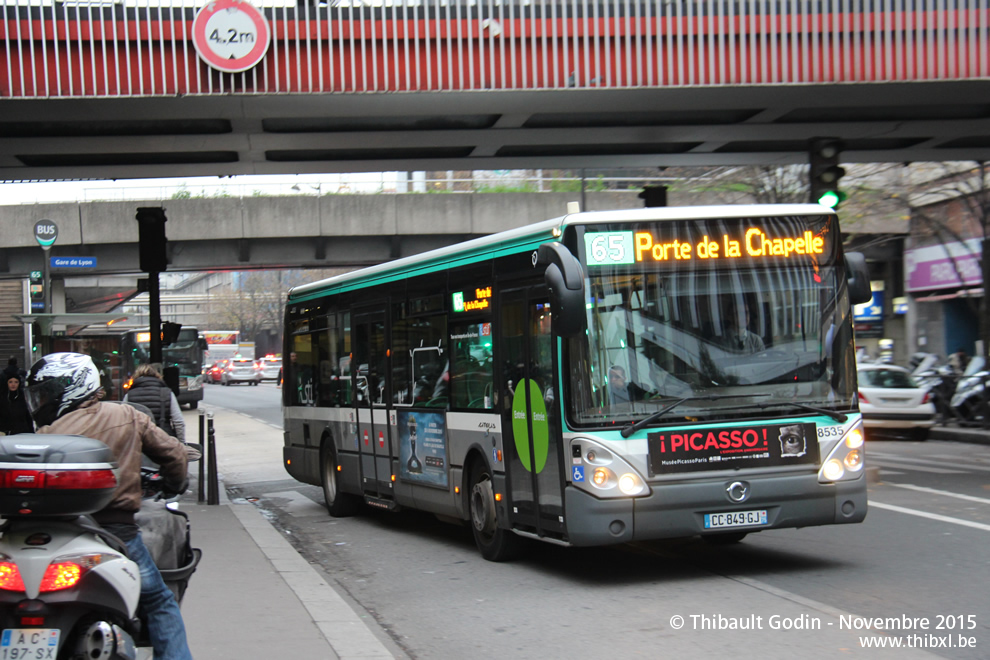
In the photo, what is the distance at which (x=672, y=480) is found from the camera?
7.89 meters

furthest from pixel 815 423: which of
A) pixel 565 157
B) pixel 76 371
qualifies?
pixel 565 157

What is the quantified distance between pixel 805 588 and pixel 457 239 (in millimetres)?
29527

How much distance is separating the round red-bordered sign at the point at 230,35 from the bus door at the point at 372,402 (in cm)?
319

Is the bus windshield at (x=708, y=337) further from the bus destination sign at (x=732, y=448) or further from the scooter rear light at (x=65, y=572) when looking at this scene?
the scooter rear light at (x=65, y=572)

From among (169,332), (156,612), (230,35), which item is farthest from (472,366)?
(169,332)

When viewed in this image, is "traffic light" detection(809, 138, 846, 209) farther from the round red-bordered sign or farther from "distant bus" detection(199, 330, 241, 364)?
"distant bus" detection(199, 330, 241, 364)

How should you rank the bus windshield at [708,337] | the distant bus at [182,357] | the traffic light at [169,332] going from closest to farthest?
the bus windshield at [708,337], the traffic light at [169,332], the distant bus at [182,357]

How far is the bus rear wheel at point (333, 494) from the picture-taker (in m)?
13.4

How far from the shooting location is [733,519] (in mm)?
7977

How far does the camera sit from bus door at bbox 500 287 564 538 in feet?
27.0

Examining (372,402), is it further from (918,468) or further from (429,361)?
(918,468)

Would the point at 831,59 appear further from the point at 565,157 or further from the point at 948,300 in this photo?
the point at 948,300

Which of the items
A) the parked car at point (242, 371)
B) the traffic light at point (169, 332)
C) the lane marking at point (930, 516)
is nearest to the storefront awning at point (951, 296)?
the lane marking at point (930, 516)

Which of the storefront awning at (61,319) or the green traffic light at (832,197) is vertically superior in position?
the green traffic light at (832,197)
